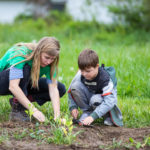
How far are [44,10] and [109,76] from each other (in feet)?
53.2

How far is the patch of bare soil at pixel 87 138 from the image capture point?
2.68 meters

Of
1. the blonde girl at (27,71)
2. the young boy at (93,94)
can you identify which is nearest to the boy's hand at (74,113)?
the young boy at (93,94)

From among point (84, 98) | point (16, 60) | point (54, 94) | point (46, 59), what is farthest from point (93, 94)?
point (16, 60)

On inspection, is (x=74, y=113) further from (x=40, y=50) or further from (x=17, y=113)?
(x=40, y=50)

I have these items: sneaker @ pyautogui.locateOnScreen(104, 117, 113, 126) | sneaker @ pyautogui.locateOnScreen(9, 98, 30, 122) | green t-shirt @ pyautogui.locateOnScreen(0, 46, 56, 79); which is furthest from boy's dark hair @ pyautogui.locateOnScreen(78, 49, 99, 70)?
sneaker @ pyautogui.locateOnScreen(9, 98, 30, 122)

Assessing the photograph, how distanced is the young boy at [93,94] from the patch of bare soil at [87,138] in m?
0.17

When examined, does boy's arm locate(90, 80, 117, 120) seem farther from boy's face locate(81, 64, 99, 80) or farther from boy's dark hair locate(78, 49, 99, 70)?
boy's dark hair locate(78, 49, 99, 70)

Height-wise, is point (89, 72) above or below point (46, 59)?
below

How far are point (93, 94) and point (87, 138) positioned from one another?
0.87m

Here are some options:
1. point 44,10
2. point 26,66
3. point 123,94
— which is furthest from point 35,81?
point 44,10

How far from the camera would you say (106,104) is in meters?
3.51

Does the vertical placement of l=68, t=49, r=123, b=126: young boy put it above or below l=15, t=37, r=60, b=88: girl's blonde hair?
A: below

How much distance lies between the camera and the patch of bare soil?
2682mm

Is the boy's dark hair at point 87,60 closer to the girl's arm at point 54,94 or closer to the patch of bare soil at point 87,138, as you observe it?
the girl's arm at point 54,94
